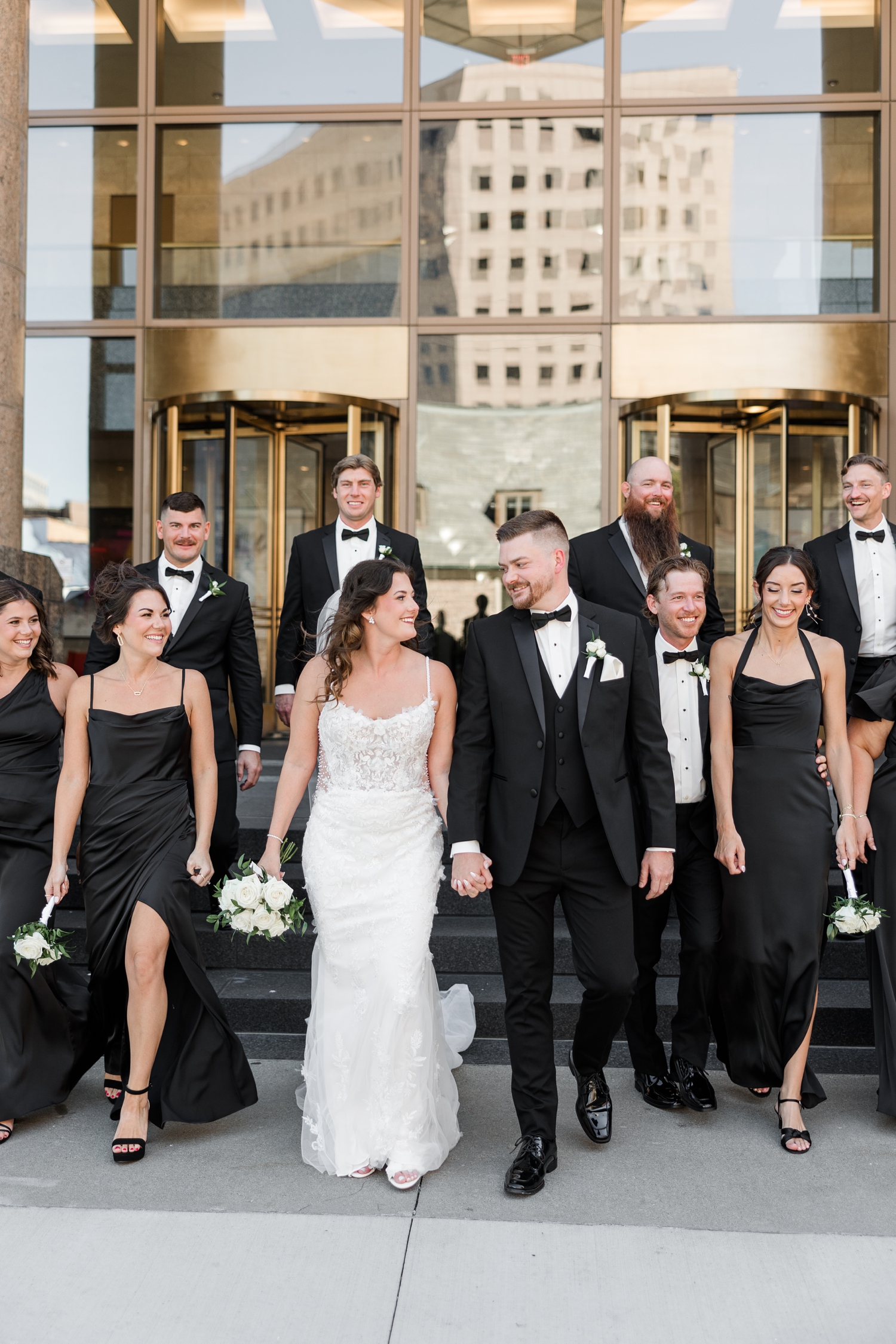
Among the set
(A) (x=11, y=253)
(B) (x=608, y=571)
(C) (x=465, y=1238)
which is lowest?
(C) (x=465, y=1238)

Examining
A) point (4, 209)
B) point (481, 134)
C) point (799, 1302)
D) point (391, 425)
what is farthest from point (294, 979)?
point (481, 134)

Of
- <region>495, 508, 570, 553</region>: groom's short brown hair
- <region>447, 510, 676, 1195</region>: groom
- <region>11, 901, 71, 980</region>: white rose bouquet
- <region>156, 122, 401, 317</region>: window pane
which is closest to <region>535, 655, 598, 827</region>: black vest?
<region>447, 510, 676, 1195</region>: groom

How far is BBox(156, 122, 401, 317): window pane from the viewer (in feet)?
33.5

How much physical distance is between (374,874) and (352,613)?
0.90 m

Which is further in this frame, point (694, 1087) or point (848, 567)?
point (848, 567)

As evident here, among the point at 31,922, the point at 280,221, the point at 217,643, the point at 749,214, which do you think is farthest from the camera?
the point at 280,221

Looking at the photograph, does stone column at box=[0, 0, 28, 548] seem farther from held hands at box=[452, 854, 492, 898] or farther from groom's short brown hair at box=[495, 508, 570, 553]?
held hands at box=[452, 854, 492, 898]

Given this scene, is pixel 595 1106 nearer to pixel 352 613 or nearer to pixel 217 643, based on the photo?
pixel 352 613

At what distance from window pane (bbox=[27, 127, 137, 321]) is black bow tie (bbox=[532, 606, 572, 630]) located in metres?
7.71

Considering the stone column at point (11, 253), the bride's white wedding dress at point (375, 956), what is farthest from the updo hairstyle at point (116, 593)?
the stone column at point (11, 253)

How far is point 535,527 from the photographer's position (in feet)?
12.7

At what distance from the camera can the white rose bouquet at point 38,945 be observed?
409 centimetres

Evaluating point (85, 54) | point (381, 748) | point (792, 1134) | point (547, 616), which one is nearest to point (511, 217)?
point (85, 54)

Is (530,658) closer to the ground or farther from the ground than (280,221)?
closer to the ground
